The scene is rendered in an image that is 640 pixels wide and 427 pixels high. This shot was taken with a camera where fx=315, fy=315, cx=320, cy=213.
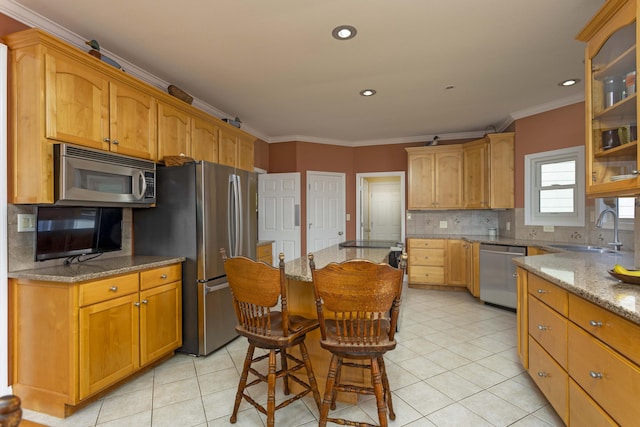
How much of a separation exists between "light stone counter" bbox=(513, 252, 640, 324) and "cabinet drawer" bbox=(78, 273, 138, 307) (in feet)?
8.92

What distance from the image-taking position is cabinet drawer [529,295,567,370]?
1718 millimetres

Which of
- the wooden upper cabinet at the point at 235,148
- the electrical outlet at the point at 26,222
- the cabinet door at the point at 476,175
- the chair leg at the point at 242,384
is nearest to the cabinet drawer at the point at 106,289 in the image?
the electrical outlet at the point at 26,222

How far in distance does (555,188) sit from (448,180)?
150 centimetres

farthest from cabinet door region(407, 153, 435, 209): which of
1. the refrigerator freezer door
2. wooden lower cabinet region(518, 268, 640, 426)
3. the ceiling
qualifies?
the refrigerator freezer door

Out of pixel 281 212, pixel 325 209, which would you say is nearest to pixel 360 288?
pixel 281 212

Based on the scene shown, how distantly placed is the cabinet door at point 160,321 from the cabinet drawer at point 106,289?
134mm

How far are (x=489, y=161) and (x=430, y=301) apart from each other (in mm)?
2196

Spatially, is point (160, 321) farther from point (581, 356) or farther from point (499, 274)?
point (499, 274)

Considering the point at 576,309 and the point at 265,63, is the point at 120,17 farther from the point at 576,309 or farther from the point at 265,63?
the point at 576,309

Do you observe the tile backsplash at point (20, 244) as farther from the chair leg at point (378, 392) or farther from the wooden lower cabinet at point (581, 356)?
the wooden lower cabinet at point (581, 356)

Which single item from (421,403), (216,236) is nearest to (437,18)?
(216,236)

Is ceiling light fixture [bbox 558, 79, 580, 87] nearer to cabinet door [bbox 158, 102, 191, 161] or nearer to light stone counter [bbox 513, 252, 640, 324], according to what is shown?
light stone counter [bbox 513, 252, 640, 324]

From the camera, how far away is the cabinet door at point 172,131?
112 inches

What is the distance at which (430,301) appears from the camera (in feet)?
14.6
